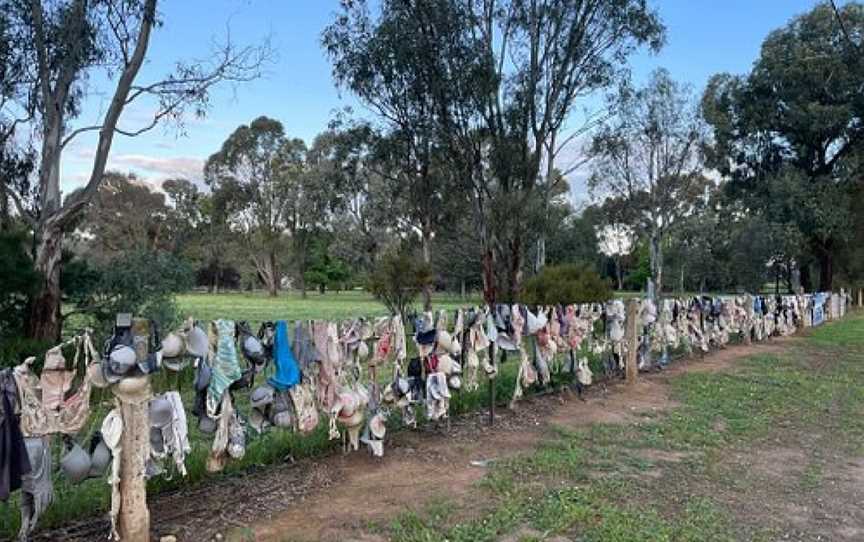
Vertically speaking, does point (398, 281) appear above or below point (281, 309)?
above

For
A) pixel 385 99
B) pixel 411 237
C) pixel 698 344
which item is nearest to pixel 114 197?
pixel 411 237

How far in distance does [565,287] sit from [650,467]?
872 centimetres

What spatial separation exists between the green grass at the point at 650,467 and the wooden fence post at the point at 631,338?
546mm

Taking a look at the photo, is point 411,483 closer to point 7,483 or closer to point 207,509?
point 207,509

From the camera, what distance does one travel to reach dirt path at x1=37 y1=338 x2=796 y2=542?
3.44 metres

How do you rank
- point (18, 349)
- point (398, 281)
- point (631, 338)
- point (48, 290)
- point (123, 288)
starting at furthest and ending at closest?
point (398, 281)
point (123, 288)
point (48, 290)
point (18, 349)
point (631, 338)

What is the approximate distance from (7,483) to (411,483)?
91.1 inches

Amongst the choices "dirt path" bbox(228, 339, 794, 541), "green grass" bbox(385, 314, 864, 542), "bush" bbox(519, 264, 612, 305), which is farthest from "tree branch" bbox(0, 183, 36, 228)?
"green grass" bbox(385, 314, 864, 542)

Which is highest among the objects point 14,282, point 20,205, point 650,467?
point 20,205

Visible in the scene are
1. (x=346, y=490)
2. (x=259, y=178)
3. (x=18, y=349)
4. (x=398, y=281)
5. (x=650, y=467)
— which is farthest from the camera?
(x=259, y=178)

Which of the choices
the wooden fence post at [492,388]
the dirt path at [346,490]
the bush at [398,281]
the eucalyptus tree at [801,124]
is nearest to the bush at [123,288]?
the wooden fence post at [492,388]

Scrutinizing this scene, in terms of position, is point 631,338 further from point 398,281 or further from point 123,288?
point 398,281

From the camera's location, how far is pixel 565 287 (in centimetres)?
1340

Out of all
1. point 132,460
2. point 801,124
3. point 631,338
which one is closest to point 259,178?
point 801,124
